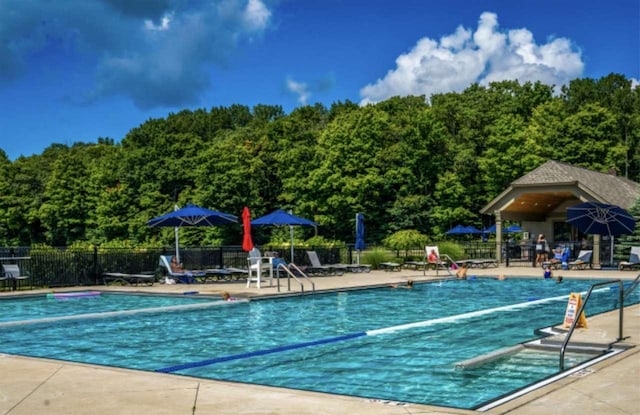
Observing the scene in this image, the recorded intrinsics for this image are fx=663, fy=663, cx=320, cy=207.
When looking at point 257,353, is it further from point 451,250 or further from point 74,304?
point 451,250

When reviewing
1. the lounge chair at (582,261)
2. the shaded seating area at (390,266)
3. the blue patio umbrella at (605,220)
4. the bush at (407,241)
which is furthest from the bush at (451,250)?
the blue patio umbrella at (605,220)

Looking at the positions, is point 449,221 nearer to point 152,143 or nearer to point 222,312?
point 152,143

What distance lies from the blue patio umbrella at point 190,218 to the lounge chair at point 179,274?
617 millimetres

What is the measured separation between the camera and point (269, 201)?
6169 centimetres

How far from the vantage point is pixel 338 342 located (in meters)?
11.4

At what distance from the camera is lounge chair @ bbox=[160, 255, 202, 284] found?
22.2 metres

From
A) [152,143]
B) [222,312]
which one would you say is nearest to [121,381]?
[222,312]

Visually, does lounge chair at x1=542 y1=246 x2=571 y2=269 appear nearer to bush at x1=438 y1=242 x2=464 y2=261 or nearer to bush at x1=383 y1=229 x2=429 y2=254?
bush at x1=438 y1=242 x2=464 y2=261

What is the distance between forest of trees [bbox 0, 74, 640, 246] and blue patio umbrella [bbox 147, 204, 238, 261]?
2672cm

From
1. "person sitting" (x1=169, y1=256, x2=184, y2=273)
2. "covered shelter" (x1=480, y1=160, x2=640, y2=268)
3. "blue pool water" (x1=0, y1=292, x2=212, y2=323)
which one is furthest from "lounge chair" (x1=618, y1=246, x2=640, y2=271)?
"blue pool water" (x1=0, y1=292, x2=212, y2=323)

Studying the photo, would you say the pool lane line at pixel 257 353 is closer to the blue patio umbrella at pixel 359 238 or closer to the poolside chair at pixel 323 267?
Result: the poolside chair at pixel 323 267

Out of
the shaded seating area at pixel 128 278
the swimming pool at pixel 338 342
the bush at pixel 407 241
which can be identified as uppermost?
the bush at pixel 407 241

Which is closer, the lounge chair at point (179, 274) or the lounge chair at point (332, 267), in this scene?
the lounge chair at point (179, 274)

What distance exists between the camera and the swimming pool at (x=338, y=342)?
8281 millimetres
